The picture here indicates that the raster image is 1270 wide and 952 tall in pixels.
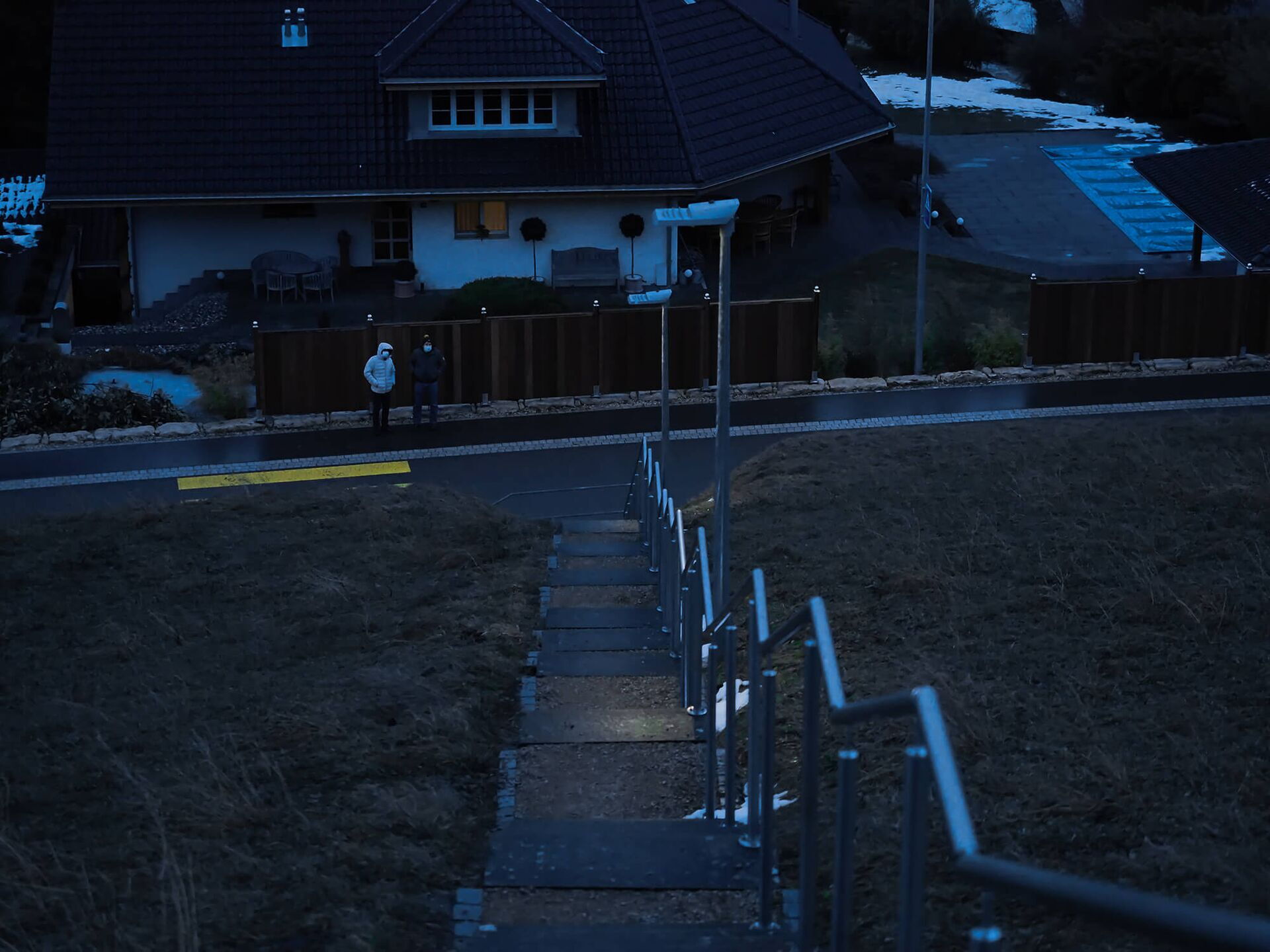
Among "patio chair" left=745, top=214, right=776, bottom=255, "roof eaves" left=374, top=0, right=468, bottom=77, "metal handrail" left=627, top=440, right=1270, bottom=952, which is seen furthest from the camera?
"patio chair" left=745, top=214, right=776, bottom=255

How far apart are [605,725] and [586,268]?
28225 millimetres

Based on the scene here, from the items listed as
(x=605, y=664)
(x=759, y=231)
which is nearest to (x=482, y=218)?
(x=759, y=231)

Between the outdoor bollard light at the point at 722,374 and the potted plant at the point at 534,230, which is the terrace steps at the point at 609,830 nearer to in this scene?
the outdoor bollard light at the point at 722,374

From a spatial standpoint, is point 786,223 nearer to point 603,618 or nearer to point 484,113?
point 484,113

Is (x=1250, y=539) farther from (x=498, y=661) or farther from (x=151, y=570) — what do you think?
(x=151, y=570)

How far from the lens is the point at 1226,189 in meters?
32.9

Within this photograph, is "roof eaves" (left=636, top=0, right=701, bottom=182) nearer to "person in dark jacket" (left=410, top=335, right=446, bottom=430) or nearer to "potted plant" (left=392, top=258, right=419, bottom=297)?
"potted plant" (left=392, top=258, right=419, bottom=297)

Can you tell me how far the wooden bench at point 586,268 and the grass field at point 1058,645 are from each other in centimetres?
2076

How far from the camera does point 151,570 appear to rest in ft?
45.8

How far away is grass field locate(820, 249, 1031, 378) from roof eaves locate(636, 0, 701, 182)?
158 inches

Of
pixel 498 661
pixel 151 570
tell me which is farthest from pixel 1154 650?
pixel 151 570

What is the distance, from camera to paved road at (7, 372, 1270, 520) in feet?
69.7

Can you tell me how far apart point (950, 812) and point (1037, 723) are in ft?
13.7

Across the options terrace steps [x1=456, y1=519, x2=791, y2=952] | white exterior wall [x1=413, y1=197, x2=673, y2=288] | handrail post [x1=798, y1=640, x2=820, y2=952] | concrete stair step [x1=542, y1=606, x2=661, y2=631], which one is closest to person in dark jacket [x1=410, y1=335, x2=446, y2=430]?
concrete stair step [x1=542, y1=606, x2=661, y2=631]
